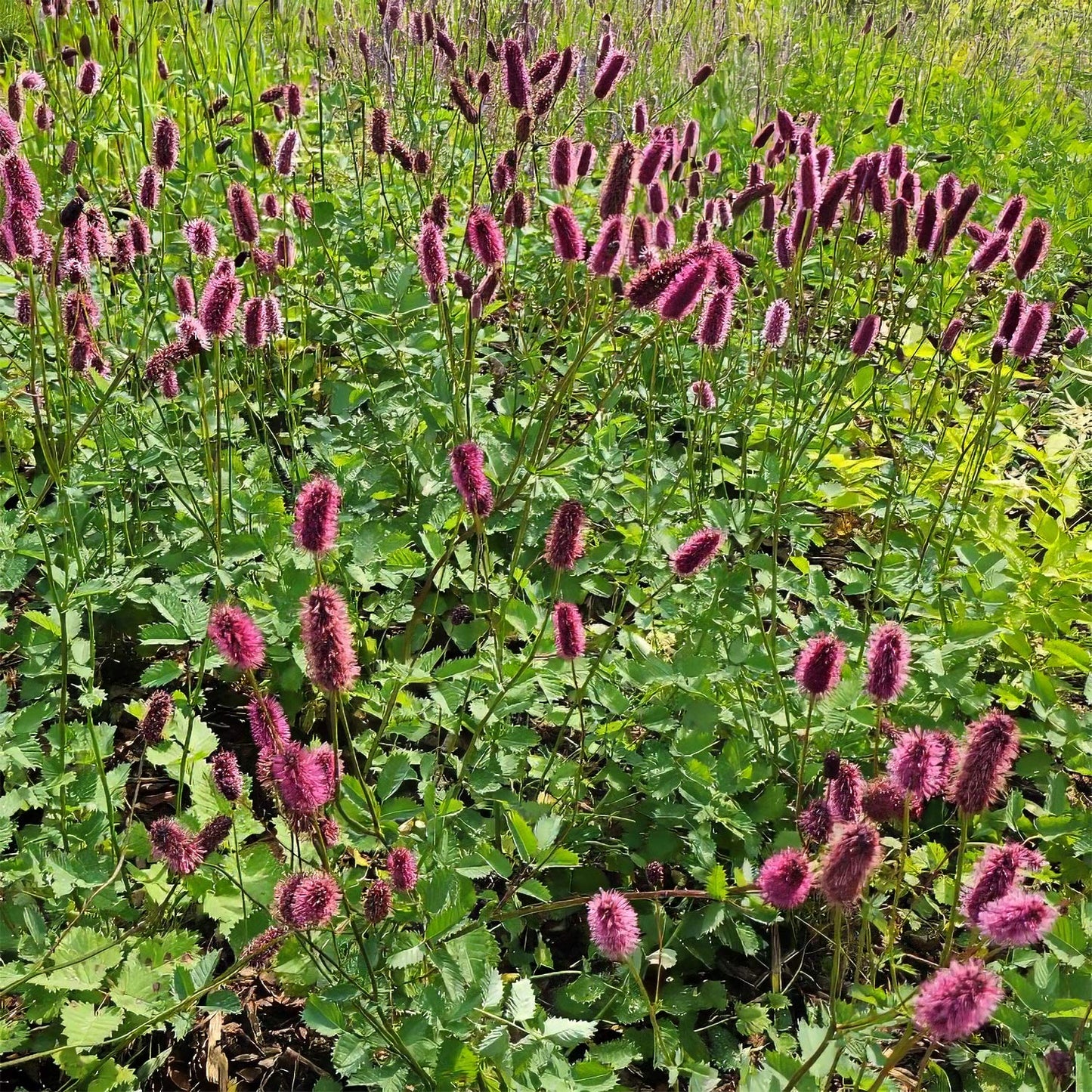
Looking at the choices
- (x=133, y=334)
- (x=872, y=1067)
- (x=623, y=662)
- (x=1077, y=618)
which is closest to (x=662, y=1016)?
(x=872, y=1067)

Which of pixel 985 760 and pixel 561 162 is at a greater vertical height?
pixel 561 162

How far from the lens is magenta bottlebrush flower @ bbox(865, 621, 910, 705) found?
1771mm

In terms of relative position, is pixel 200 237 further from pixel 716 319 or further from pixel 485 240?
pixel 716 319

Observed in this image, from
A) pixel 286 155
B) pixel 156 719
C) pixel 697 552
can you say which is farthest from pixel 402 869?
pixel 286 155

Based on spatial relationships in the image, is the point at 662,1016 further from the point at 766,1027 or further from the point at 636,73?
the point at 636,73

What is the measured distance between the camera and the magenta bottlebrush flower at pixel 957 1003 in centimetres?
135

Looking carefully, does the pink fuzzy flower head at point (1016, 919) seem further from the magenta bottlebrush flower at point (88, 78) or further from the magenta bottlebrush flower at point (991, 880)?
the magenta bottlebrush flower at point (88, 78)

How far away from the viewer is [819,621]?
2.62 metres

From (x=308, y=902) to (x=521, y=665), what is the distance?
0.87 m

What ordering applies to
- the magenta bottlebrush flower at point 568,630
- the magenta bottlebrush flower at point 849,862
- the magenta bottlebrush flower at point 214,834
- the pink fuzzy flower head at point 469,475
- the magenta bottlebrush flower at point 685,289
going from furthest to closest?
the magenta bottlebrush flower at point 685,289 < the pink fuzzy flower head at point 469,475 < the magenta bottlebrush flower at point 568,630 < the magenta bottlebrush flower at point 214,834 < the magenta bottlebrush flower at point 849,862

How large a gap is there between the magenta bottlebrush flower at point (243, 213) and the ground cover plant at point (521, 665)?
1cm

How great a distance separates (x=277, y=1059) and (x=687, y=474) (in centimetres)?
202

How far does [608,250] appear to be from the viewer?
2365mm

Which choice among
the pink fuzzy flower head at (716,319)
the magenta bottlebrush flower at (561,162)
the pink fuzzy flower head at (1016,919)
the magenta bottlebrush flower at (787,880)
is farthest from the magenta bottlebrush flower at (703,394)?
the pink fuzzy flower head at (1016,919)
